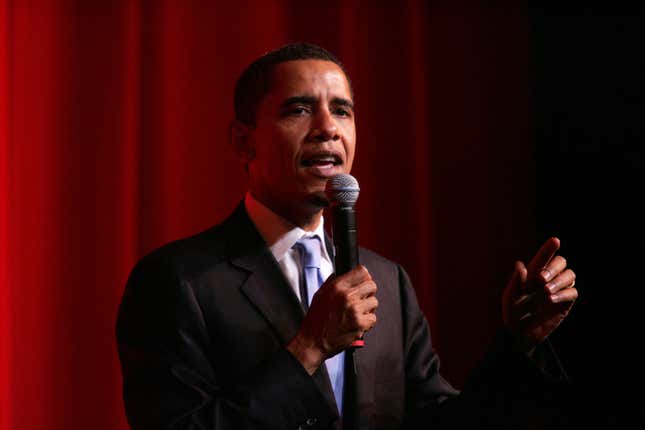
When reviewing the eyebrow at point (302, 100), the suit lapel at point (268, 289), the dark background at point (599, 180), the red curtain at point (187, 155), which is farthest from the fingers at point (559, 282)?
the red curtain at point (187, 155)

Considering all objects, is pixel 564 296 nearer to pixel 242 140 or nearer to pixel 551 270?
pixel 551 270

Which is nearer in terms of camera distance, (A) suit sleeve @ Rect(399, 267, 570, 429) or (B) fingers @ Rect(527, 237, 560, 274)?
(A) suit sleeve @ Rect(399, 267, 570, 429)

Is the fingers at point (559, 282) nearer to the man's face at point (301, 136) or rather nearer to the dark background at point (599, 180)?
the man's face at point (301, 136)

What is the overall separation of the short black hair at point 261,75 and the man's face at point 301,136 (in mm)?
22

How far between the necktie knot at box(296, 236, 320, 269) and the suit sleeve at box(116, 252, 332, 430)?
25 cm

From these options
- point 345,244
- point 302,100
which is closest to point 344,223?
point 345,244

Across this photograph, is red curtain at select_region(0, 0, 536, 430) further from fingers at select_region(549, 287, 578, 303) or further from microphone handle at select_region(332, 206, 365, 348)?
fingers at select_region(549, 287, 578, 303)

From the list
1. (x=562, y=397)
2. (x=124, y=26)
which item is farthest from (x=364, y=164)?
(x=562, y=397)

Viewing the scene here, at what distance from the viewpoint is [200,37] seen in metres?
2.67

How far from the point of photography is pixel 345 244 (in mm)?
1379

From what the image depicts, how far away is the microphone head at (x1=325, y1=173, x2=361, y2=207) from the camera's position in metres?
1.42

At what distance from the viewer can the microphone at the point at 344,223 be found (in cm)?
138

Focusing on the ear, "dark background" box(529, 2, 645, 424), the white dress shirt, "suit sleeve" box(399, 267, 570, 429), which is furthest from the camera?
"dark background" box(529, 2, 645, 424)

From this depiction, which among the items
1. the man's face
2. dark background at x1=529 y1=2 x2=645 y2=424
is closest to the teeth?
the man's face
